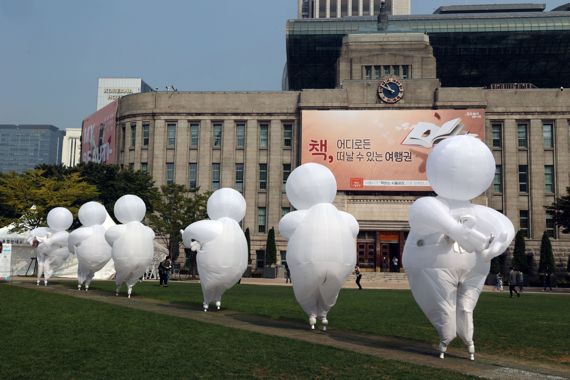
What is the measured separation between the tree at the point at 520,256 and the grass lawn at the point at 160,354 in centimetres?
3439

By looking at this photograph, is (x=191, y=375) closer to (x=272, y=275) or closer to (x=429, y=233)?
(x=429, y=233)

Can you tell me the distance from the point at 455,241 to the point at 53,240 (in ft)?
60.9

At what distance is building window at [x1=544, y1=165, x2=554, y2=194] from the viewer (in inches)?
1877

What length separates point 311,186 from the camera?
13039 mm

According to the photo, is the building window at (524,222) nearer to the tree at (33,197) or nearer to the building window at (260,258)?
the building window at (260,258)

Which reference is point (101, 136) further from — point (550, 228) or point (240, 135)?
point (550, 228)

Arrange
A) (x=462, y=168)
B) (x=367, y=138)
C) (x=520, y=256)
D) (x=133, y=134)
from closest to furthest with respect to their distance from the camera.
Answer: (x=462, y=168), (x=520, y=256), (x=367, y=138), (x=133, y=134)

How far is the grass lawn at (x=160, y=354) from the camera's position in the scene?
7.98 meters

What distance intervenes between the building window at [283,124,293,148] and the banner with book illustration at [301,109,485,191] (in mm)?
3685

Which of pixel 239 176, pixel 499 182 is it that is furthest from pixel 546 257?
pixel 239 176

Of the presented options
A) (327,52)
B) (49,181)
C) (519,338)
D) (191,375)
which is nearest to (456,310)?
(519,338)

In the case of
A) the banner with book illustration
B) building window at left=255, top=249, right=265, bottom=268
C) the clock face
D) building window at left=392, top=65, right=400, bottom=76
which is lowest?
building window at left=255, top=249, right=265, bottom=268

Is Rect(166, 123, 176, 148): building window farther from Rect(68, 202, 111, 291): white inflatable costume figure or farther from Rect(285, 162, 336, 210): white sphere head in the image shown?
Rect(285, 162, 336, 210): white sphere head

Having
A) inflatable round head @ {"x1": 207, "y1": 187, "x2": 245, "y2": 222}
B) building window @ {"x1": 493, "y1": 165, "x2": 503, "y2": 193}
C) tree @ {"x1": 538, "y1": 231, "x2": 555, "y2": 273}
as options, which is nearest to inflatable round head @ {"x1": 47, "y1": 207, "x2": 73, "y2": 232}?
inflatable round head @ {"x1": 207, "y1": 187, "x2": 245, "y2": 222}
